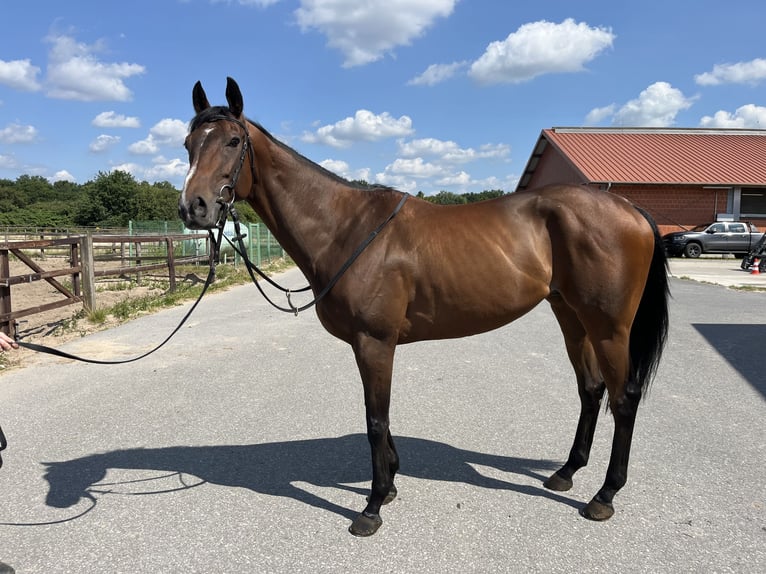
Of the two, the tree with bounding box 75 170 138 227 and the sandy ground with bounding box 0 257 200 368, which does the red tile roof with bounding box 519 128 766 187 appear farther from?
the tree with bounding box 75 170 138 227

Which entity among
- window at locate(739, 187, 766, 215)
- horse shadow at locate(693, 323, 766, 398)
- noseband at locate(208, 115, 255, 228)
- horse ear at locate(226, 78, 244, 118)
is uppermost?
window at locate(739, 187, 766, 215)

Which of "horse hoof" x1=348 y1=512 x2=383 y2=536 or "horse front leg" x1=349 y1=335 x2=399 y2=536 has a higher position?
"horse front leg" x1=349 y1=335 x2=399 y2=536

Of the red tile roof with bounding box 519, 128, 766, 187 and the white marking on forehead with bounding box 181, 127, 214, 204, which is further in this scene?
the red tile roof with bounding box 519, 128, 766, 187

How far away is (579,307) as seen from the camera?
2.99m

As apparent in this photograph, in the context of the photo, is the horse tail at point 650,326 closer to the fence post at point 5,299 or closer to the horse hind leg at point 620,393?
the horse hind leg at point 620,393

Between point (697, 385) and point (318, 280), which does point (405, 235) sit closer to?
point (318, 280)

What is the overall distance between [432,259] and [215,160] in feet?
4.34

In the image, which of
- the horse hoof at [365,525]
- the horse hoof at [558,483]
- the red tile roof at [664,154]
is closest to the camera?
the horse hoof at [365,525]

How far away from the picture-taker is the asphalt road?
248cm

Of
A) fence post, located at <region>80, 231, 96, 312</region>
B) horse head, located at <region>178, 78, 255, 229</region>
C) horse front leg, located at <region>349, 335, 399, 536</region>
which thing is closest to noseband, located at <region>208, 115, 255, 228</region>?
horse head, located at <region>178, 78, 255, 229</region>

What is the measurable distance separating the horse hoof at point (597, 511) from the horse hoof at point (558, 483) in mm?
253

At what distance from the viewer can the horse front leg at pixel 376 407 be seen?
2.77 meters

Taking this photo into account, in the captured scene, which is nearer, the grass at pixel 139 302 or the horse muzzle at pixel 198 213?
the horse muzzle at pixel 198 213

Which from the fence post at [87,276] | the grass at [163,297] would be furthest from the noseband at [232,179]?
the fence post at [87,276]
